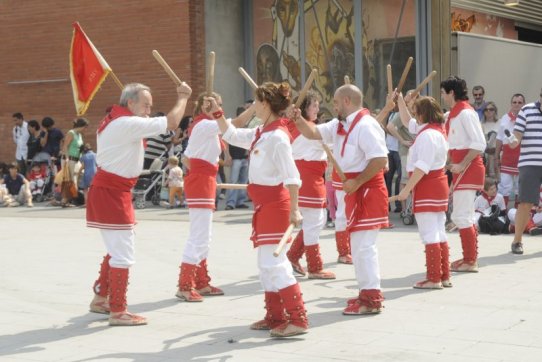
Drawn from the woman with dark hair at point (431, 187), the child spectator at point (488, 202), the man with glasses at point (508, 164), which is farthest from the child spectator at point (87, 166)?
the woman with dark hair at point (431, 187)

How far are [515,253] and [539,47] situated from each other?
8.16 metres

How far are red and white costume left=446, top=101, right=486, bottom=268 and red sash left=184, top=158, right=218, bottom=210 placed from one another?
2.84 meters

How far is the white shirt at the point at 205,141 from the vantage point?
905cm

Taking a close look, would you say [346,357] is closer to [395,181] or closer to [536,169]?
[536,169]

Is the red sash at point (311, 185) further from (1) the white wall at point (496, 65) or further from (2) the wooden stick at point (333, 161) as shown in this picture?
(1) the white wall at point (496, 65)

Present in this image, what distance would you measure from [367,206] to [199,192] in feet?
5.46

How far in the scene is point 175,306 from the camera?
29.2 feet

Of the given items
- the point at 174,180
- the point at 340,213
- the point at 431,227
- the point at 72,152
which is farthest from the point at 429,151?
the point at 72,152

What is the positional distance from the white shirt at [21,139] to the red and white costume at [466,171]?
14087 millimetres

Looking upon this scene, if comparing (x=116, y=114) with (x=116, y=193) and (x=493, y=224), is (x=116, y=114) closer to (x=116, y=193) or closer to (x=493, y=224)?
(x=116, y=193)

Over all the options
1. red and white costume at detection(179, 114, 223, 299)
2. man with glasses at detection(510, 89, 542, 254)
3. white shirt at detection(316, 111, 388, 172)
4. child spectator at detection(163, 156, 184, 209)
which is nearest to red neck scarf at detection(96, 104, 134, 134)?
red and white costume at detection(179, 114, 223, 299)

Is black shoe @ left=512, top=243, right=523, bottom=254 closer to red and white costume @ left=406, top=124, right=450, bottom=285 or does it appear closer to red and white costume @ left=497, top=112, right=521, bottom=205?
red and white costume @ left=406, top=124, right=450, bottom=285

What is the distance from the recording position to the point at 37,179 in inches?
867

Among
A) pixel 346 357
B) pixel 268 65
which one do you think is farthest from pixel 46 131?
pixel 346 357
